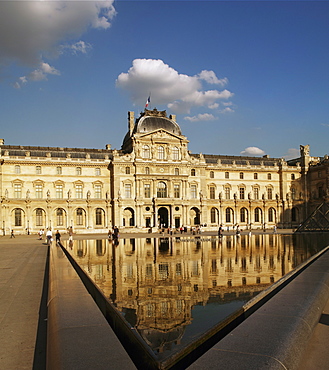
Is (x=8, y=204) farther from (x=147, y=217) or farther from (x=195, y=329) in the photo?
(x=195, y=329)

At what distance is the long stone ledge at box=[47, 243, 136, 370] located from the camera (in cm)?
486

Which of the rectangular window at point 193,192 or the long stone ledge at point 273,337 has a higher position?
the rectangular window at point 193,192

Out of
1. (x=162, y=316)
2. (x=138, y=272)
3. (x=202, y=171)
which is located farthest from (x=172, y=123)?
(x=162, y=316)

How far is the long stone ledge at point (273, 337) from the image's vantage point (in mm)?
4674

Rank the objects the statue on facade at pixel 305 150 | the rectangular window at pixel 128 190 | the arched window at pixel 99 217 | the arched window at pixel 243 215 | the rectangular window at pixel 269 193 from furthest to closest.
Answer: the statue on facade at pixel 305 150
the rectangular window at pixel 269 193
the arched window at pixel 243 215
the rectangular window at pixel 128 190
the arched window at pixel 99 217

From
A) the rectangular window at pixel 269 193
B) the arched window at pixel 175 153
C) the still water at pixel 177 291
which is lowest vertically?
the still water at pixel 177 291

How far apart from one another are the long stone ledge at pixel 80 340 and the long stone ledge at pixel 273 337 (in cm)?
126

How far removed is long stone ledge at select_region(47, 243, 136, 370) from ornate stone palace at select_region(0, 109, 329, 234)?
173 ft

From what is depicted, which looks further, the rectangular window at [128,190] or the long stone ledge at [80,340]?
the rectangular window at [128,190]

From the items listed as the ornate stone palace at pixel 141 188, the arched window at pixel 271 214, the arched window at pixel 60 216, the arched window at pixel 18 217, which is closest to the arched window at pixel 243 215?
the ornate stone palace at pixel 141 188

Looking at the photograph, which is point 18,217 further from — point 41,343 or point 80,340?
point 80,340

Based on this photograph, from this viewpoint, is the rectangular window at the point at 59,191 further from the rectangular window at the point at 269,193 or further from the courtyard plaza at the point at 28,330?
the courtyard plaza at the point at 28,330

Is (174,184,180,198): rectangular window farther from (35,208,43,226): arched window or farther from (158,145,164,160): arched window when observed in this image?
(35,208,43,226): arched window

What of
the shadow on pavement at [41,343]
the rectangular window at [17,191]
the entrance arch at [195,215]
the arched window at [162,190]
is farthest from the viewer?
the entrance arch at [195,215]
